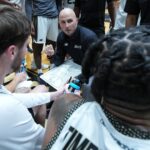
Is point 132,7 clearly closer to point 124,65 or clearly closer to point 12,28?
point 12,28

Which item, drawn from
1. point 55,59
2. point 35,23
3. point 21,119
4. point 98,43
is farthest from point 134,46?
point 35,23

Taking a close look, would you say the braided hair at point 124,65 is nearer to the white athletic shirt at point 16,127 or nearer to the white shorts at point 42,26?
the white athletic shirt at point 16,127

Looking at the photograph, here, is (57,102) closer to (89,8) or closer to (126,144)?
(126,144)

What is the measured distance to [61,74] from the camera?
3035mm

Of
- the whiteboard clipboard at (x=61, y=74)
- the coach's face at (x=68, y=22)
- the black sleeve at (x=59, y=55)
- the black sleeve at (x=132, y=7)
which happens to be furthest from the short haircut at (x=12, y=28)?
the black sleeve at (x=59, y=55)

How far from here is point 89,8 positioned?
3.40 meters

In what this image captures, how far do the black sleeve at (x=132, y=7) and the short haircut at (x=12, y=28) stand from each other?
4.04 feet

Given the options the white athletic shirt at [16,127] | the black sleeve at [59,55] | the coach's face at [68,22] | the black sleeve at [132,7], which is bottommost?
the black sleeve at [59,55]

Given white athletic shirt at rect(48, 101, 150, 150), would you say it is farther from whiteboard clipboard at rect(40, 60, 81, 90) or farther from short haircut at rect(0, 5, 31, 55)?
whiteboard clipboard at rect(40, 60, 81, 90)

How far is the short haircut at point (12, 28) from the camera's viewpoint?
1.24 meters

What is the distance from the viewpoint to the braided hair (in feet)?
2.37

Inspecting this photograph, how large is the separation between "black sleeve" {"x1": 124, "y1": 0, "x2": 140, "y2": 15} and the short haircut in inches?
48.4

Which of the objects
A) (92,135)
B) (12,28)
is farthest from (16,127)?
(92,135)

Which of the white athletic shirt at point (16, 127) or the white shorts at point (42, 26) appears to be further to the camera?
the white shorts at point (42, 26)
